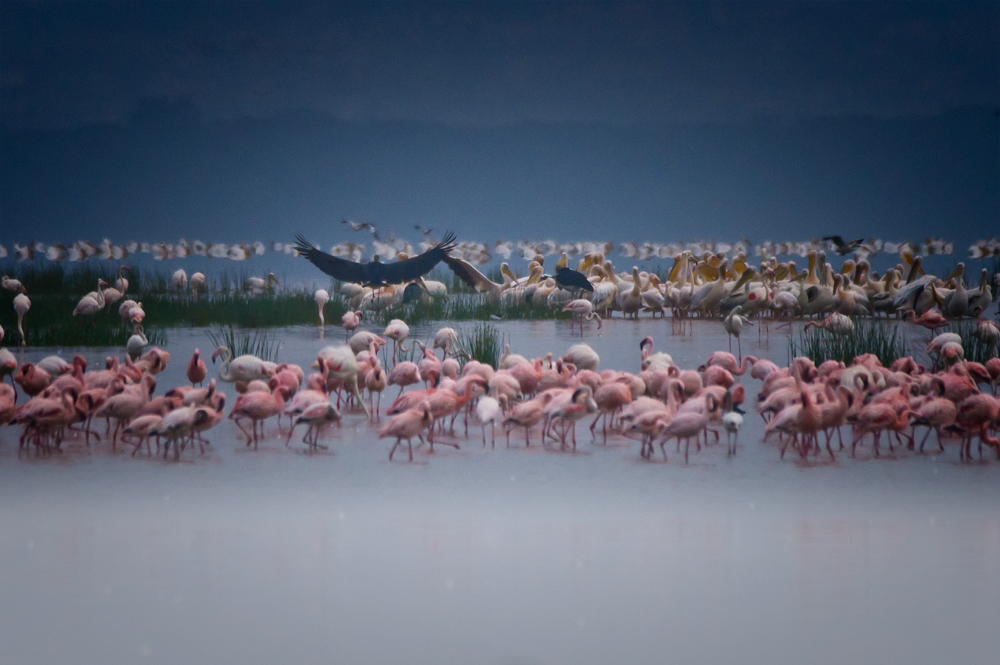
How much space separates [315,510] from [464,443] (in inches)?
35.9

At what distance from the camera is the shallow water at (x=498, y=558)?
1738 mm

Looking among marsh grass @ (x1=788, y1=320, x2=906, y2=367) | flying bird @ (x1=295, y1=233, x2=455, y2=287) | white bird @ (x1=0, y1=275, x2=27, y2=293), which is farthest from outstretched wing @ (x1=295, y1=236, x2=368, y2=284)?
white bird @ (x1=0, y1=275, x2=27, y2=293)

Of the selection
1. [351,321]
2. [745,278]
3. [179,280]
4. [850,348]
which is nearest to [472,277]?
[351,321]

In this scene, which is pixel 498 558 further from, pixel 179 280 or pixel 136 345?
pixel 179 280

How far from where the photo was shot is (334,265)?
5465 millimetres

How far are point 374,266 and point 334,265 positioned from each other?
262mm

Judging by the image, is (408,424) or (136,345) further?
(136,345)

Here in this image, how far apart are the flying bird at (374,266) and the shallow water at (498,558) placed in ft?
8.18

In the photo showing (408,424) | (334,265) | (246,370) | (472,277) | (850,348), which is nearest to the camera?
(408,424)

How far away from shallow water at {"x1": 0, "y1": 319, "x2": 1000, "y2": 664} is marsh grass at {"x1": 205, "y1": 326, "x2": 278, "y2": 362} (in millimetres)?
1771

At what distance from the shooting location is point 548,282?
7242mm

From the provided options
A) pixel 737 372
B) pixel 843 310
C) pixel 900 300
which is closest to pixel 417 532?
pixel 737 372

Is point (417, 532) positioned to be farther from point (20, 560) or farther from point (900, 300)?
point (900, 300)

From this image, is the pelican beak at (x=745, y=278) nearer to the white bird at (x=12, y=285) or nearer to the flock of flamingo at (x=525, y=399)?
the flock of flamingo at (x=525, y=399)
